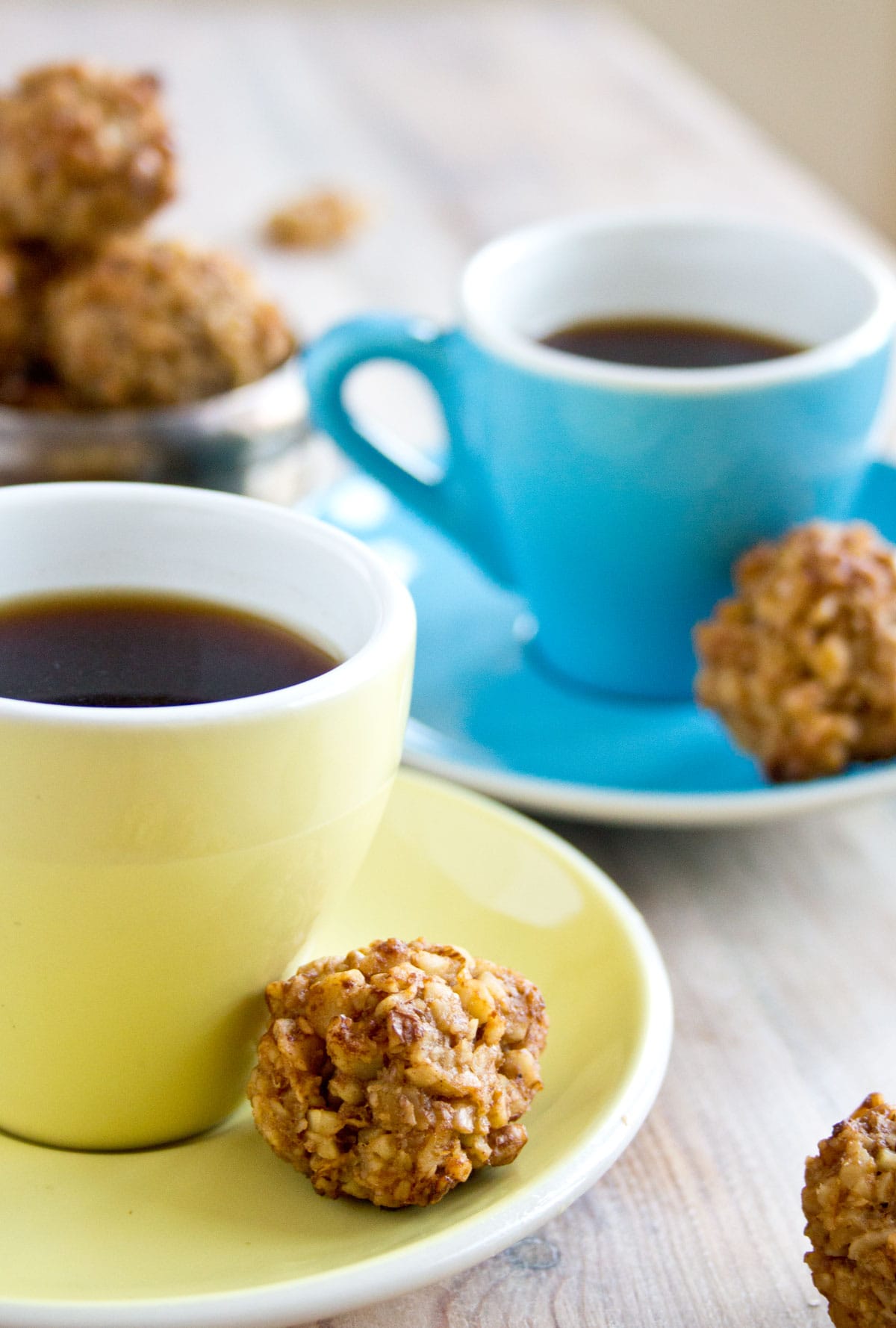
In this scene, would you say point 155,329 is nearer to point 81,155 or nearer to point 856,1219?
point 81,155

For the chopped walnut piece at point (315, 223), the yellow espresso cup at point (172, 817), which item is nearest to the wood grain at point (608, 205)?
the chopped walnut piece at point (315, 223)

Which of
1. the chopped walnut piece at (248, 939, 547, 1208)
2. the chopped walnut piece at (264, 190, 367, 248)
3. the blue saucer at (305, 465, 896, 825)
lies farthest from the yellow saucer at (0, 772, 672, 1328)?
the chopped walnut piece at (264, 190, 367, 248)

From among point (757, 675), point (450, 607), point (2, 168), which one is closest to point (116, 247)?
point (2, 168)

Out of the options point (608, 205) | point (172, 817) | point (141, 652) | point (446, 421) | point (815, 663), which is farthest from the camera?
point (608, 205)

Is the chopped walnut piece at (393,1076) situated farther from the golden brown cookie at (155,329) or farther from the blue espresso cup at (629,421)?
the golden brown cookie at (155,329)

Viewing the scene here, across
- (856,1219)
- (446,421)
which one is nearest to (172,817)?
(856,1219)

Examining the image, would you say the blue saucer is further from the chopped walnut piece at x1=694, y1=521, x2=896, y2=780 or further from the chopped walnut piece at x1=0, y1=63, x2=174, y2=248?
the chopped walnut piece at x1=0, y1=63, x2=174, y2=248
